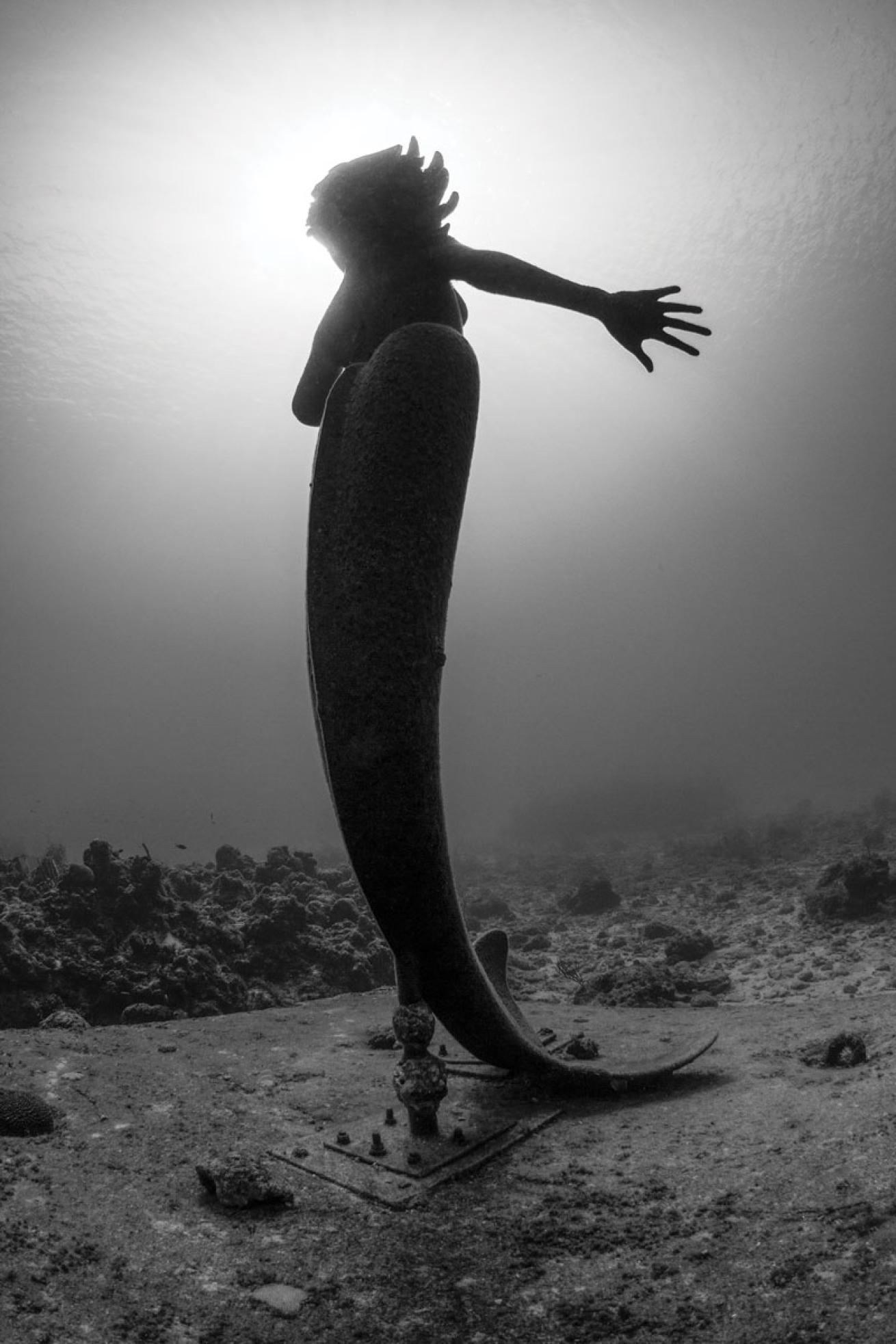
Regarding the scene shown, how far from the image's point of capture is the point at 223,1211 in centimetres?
279

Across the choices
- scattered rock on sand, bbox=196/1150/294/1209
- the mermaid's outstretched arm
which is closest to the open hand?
the mermaid's outstretched arm

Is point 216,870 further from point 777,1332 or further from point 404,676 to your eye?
point 777,1332

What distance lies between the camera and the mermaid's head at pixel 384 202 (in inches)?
142

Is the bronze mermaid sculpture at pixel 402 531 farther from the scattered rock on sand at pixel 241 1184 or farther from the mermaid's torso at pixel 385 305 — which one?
the scattered rock on sand at pixel 241 1184

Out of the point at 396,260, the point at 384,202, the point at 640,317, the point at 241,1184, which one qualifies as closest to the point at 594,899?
the point at 241,1184

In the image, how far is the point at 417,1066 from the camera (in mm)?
3256

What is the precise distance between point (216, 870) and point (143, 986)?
6157mm

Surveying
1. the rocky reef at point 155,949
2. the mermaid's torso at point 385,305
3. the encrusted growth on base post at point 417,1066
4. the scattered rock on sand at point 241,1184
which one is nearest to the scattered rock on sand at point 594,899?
the rocky reef at point 155,949

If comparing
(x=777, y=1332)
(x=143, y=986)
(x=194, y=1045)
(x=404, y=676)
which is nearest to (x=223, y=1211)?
(x=777, y=1332)

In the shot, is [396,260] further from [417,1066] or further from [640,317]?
[417,1066]

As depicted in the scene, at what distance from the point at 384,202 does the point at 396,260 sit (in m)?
0.25

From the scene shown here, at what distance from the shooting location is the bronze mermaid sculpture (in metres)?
3.05

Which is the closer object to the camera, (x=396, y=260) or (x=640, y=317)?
(x=640, y=317)

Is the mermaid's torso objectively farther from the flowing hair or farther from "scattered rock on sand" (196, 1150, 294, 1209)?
"scattered rock on sand" (196, 1150, 294, 1209)
